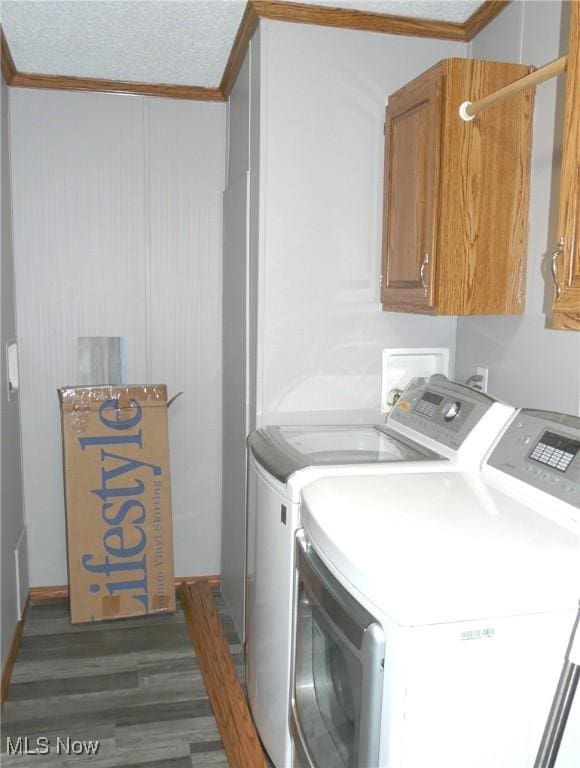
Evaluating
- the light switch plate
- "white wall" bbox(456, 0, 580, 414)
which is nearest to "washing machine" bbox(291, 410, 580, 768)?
"white wall" bbox(456, 0, 580, 414)

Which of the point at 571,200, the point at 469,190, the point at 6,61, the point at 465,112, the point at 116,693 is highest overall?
the point at 6,61

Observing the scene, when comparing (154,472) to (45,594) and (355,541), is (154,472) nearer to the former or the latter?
(45,594)

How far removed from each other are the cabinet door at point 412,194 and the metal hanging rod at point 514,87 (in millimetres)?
85

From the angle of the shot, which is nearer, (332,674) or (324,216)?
(332,674)

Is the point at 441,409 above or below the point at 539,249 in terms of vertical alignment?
below

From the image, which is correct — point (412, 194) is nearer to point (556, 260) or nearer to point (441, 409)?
point (441, 409)

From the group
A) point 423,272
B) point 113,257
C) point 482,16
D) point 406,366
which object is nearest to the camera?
point 423,272

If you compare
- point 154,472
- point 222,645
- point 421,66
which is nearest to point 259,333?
point 154,472

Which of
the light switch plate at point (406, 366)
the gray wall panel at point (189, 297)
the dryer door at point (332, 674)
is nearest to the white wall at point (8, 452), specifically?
the gray wall panel at point (189, 297)

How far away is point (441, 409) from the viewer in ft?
6.93

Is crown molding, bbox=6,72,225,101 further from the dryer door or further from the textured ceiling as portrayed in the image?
the dryer door

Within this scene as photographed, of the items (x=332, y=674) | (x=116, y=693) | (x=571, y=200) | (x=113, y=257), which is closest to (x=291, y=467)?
(x=332, y=674)

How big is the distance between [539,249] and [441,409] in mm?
568

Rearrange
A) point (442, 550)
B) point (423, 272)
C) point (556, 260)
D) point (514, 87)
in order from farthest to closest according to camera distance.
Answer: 1. point (423, 272)
2. point (514, 87)
3. point (556, 260)
4. point (442, 550)
